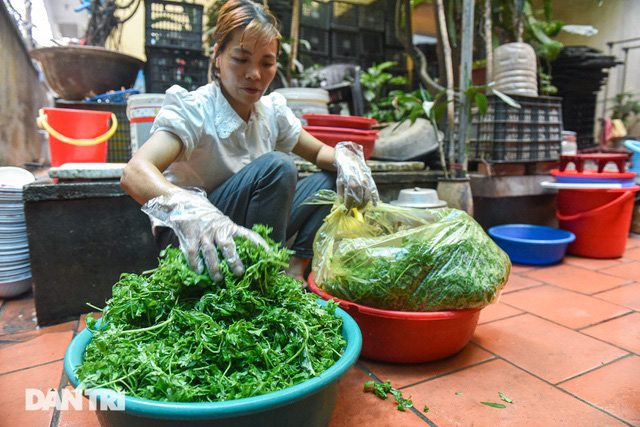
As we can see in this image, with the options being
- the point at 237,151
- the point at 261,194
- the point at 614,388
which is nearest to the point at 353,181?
the point at 261,194

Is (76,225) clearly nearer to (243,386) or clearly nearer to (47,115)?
(47,115)

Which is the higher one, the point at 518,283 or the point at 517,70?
the point at 517,70

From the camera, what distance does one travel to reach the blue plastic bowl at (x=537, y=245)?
7.98 feet

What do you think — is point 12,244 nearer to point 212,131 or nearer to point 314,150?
point 212,131

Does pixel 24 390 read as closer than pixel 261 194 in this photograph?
Yes

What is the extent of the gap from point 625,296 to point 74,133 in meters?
2.83

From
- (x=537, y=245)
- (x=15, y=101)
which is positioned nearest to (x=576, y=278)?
(x=537, y=245)

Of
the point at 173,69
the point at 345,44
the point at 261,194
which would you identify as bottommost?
the point at 261,194

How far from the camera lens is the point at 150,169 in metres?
1.18

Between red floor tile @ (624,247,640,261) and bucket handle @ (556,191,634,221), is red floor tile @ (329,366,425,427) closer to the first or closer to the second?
bucket handle @ (556,191,634,221)

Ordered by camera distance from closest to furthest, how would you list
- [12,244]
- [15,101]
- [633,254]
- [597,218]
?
[12,244] < [597,218] < [633,254] < [15,101]

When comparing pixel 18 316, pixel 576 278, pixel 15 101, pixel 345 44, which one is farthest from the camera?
pixel 345 44

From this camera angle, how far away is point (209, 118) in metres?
1.48

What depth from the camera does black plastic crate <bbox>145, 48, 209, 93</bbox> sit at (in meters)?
3.28
